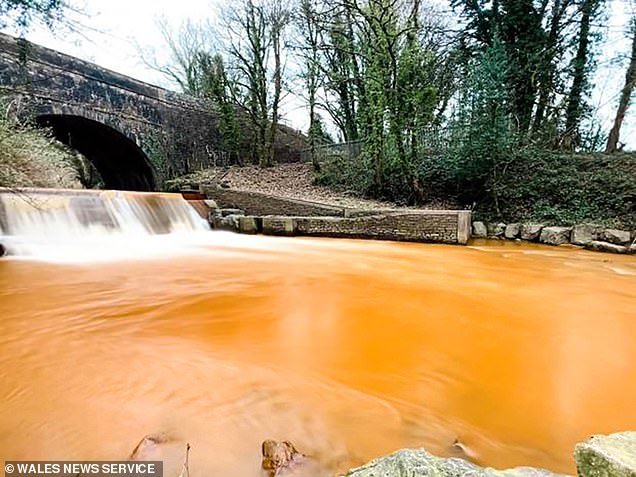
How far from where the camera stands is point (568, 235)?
677 centimetres

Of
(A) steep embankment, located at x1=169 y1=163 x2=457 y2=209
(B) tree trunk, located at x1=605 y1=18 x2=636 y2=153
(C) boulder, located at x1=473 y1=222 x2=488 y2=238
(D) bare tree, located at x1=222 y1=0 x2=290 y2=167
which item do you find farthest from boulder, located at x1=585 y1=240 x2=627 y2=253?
(D) bare tree, located at x1=222 y1=0 x2=290 y2=167

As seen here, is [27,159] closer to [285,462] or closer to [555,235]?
[285,462]

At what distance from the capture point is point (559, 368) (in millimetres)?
1953

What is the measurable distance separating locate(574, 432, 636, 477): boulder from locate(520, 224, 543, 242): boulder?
277 inches

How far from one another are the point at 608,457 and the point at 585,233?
7077 mm

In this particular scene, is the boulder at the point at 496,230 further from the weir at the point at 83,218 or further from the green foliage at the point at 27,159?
the green foliage at the point at 27,159

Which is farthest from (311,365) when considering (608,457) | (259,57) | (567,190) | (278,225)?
(259,57)

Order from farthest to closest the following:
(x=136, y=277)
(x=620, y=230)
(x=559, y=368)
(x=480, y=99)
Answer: (x=480, y=99) → (x=620, y=230) → (x=136, y=277) → (x=559, y=368)

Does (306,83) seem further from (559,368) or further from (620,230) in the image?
(559,368)

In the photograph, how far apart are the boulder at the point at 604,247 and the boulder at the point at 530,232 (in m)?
0.81

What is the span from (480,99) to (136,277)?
25.3 ft

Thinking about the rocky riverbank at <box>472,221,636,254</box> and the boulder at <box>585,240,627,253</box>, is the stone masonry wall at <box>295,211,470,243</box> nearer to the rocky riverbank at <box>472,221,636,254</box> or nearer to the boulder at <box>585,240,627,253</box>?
the rocky riverbank at <box>472,221,636,254</box>

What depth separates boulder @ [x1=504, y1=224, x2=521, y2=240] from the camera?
7305mm

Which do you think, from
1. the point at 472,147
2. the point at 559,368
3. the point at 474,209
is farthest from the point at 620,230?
the point at 559,368
